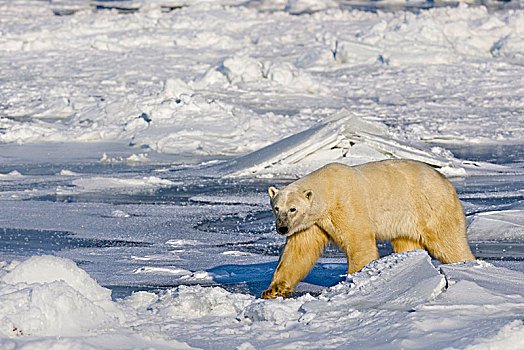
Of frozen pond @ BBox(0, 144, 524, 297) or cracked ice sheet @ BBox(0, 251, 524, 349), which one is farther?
frozen pond @ BBox(0, 144, 524, 297)

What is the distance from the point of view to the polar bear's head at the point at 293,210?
359cm

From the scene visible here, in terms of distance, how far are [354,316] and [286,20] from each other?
3756cm

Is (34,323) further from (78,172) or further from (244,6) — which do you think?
(244,6)

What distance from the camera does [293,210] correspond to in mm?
3594

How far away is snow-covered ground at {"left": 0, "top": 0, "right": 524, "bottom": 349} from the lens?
2.69 meters

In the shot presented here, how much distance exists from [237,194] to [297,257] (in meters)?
4.15

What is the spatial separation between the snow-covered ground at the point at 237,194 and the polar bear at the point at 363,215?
0.77 ft

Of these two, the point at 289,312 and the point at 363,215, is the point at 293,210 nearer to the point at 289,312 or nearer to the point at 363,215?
the point at 363,215

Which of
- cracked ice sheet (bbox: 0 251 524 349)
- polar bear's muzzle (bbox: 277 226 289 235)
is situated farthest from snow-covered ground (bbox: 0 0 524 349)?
polar bear's muzzle (bbox: 277 226 289 235)

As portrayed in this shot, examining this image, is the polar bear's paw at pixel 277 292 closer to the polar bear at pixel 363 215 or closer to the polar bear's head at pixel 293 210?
the polar bear at pixel 363 215

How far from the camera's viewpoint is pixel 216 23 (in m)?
36.6

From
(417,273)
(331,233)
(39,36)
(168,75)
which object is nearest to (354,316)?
(417,273)

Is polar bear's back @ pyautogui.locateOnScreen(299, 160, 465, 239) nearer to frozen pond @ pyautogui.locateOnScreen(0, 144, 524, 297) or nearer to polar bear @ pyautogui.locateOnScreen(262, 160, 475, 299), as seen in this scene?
polar bear @ pyautogui.locateOnScreen(262, 160, 475, 299)

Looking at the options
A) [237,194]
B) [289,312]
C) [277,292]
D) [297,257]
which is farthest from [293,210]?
[237,194]
